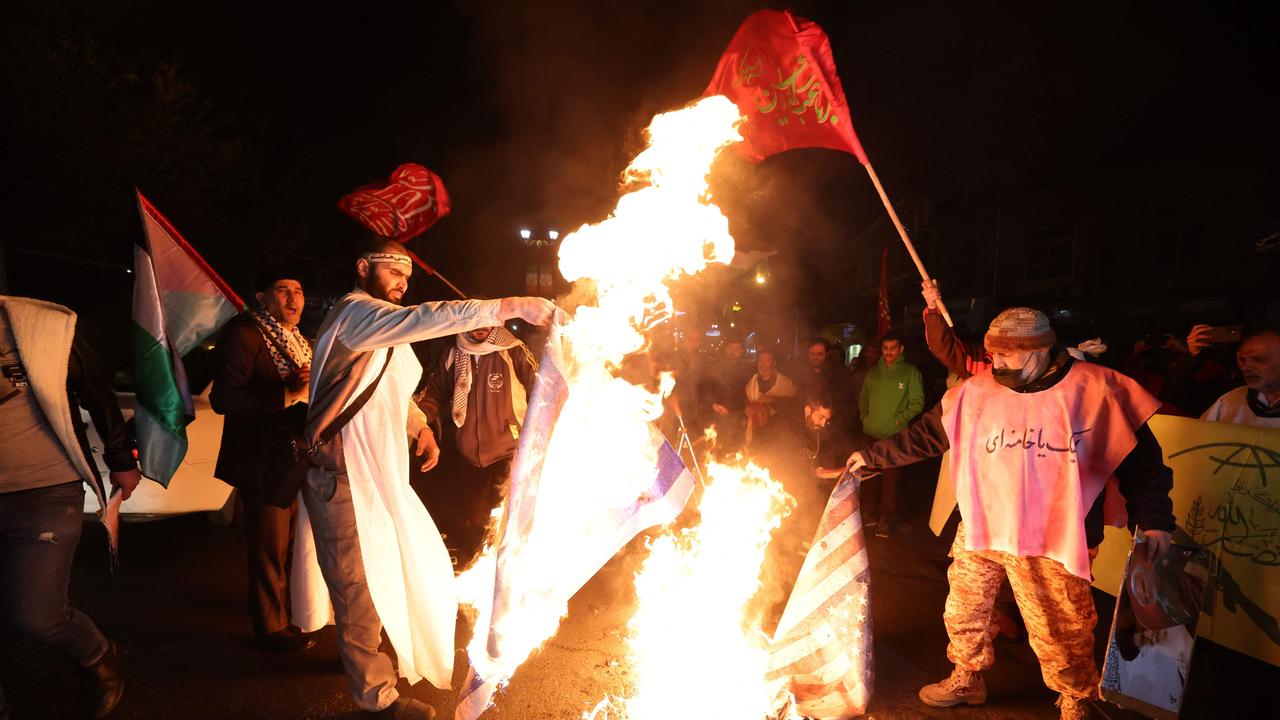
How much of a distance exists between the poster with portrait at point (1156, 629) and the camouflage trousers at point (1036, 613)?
143 millimetres

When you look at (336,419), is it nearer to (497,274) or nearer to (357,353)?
(357,353)

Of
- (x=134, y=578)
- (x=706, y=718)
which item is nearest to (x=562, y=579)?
(x=706, y=718)

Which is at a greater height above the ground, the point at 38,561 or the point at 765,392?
the point at 38,561

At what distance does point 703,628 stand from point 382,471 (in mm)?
2024

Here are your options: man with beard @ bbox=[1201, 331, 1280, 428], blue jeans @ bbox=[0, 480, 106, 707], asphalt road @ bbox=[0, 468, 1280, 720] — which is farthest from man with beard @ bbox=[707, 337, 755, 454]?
blue jeans @ bbox=[0, 480, 106, 707]

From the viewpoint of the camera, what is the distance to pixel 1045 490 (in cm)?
313

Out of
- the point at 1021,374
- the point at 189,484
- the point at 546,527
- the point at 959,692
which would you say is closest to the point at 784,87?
the point at 1021,374

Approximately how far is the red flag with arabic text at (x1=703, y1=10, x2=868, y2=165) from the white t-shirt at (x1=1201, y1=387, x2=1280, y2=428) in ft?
10.5

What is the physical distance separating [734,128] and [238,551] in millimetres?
5482

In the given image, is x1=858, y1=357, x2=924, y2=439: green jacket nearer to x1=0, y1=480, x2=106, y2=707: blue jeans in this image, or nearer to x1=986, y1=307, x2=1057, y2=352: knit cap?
x1=986, y1=307, x2=1057, y2=352: knit cap

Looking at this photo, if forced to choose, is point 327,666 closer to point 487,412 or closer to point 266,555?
point 266,555

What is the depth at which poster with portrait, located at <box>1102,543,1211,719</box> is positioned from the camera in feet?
9.71

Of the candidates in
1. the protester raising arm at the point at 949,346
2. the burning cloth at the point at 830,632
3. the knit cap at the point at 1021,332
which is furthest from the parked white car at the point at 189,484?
the knit cap at the point at 1021,332

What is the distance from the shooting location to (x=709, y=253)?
3.63 meters
